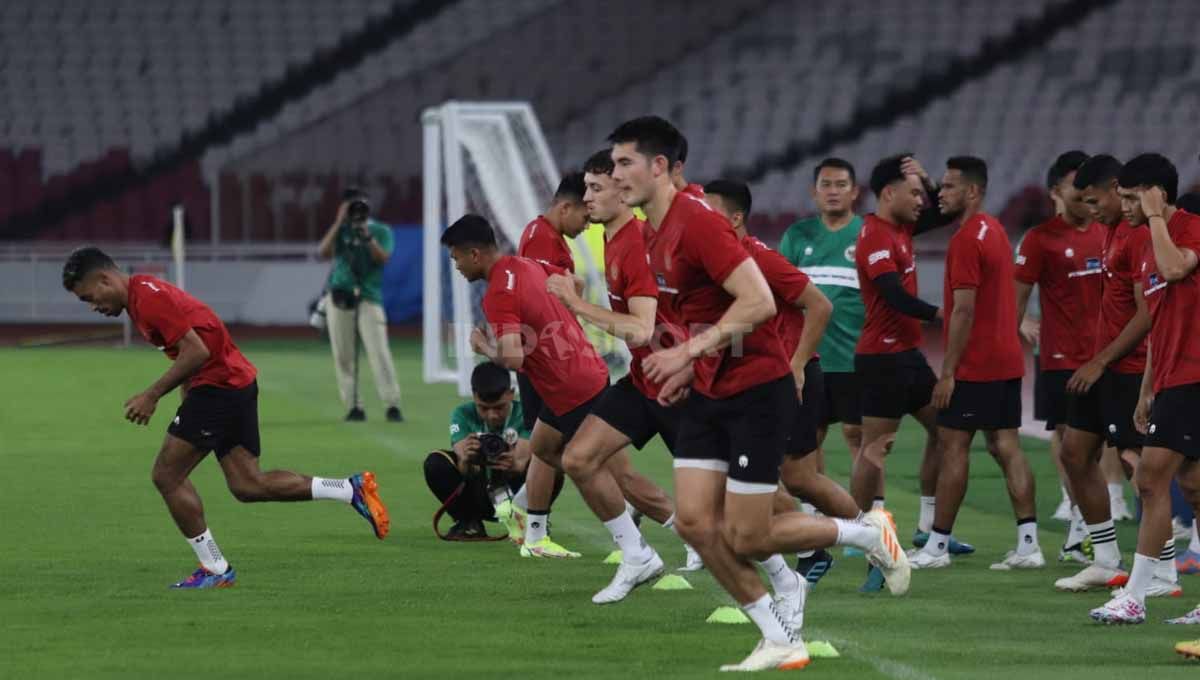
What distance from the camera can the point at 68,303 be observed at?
3073 centimetres

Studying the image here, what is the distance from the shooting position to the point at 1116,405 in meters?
9.25

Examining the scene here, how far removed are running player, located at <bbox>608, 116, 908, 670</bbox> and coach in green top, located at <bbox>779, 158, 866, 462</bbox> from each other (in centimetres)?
357

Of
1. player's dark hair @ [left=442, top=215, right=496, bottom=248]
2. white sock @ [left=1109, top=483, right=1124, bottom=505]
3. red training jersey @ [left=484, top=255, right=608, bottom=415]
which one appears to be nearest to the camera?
Answer: red training jersey @ [left=484, top=255, right=608, bottom=415]

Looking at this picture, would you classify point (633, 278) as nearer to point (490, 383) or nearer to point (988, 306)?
point (988, 306)

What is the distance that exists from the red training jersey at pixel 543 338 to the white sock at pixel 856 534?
2.07m

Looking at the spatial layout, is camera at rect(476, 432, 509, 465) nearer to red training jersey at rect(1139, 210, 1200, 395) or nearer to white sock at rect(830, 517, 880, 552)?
white sock at rect(830, 517, 880, 552)

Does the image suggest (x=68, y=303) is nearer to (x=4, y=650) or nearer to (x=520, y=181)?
(x=520, y=181)

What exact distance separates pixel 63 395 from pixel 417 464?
7663mm

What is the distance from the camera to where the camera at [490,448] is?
10922mm

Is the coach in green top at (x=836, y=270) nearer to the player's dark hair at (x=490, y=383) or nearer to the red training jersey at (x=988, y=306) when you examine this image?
the red training jersey at (x=988, y=306)

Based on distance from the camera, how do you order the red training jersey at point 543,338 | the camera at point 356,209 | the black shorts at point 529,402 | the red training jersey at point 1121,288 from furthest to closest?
1. the camera at point 356,209
2. the black shorts at point 529,402
3. the red training jersey at point 543,338
4. the red training jersey at point 1121,288

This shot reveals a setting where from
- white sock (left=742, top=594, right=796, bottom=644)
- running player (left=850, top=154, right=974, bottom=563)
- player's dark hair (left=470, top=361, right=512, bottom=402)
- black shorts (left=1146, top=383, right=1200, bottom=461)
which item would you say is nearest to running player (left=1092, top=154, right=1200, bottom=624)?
black shorts (left=1146, top=383, right=1200, bottom=461)

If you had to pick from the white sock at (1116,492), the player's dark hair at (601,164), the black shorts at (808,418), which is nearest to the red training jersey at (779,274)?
the black shorts at (808,418)

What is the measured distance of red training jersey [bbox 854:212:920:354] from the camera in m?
10.0
